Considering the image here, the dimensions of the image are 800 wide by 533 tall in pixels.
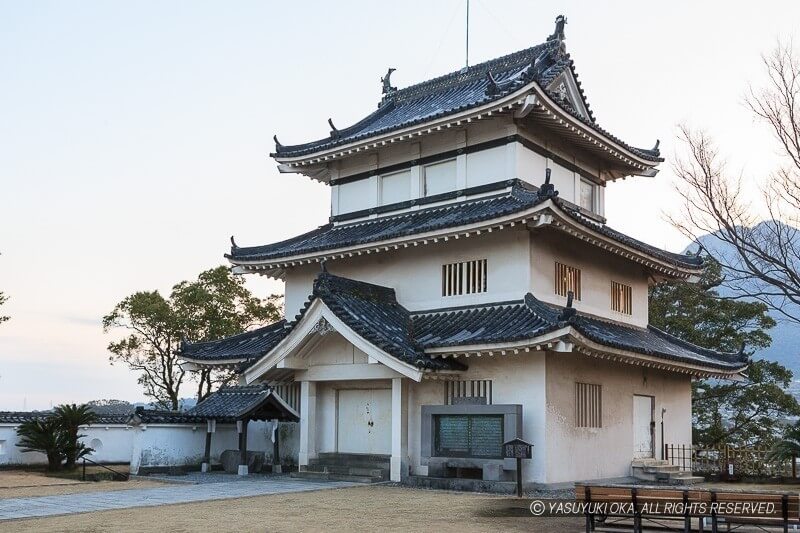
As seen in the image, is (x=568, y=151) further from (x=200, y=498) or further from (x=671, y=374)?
(x=200, y=498)

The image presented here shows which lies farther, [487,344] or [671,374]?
[671,374]

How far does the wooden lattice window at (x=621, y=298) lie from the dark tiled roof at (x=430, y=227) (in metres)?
1.58

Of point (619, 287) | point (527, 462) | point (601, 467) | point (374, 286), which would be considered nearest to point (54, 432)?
point (374, 286)

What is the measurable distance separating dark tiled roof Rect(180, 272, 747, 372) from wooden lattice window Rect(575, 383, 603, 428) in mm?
1573

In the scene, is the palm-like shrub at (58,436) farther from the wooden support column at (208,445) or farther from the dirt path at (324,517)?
the dirt path at (324,517)

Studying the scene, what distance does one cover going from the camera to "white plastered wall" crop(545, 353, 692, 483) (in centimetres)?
2145

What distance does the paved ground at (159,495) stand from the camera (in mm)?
17047

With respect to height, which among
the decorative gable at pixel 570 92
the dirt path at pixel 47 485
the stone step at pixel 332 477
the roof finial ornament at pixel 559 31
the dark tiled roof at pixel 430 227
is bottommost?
the dirt path at pixel 47 485

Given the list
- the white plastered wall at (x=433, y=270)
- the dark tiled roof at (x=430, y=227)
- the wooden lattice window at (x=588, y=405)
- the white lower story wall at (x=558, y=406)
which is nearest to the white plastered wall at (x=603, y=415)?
the white lower story wall at (x=558, y=406)

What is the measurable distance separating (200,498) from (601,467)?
36.7ft

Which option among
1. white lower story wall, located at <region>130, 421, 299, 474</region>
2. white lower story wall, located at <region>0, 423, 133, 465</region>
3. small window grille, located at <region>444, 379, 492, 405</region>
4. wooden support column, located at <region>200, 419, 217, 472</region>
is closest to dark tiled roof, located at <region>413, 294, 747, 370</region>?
small window grille, located at <region>444, 379, 492, 405</region>

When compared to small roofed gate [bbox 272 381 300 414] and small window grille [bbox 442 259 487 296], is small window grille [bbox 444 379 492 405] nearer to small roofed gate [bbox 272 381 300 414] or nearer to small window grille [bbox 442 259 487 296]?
small window grille [bbox 442 259 487 296]

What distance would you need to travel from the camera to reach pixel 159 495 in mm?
19719

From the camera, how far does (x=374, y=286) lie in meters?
25.0
